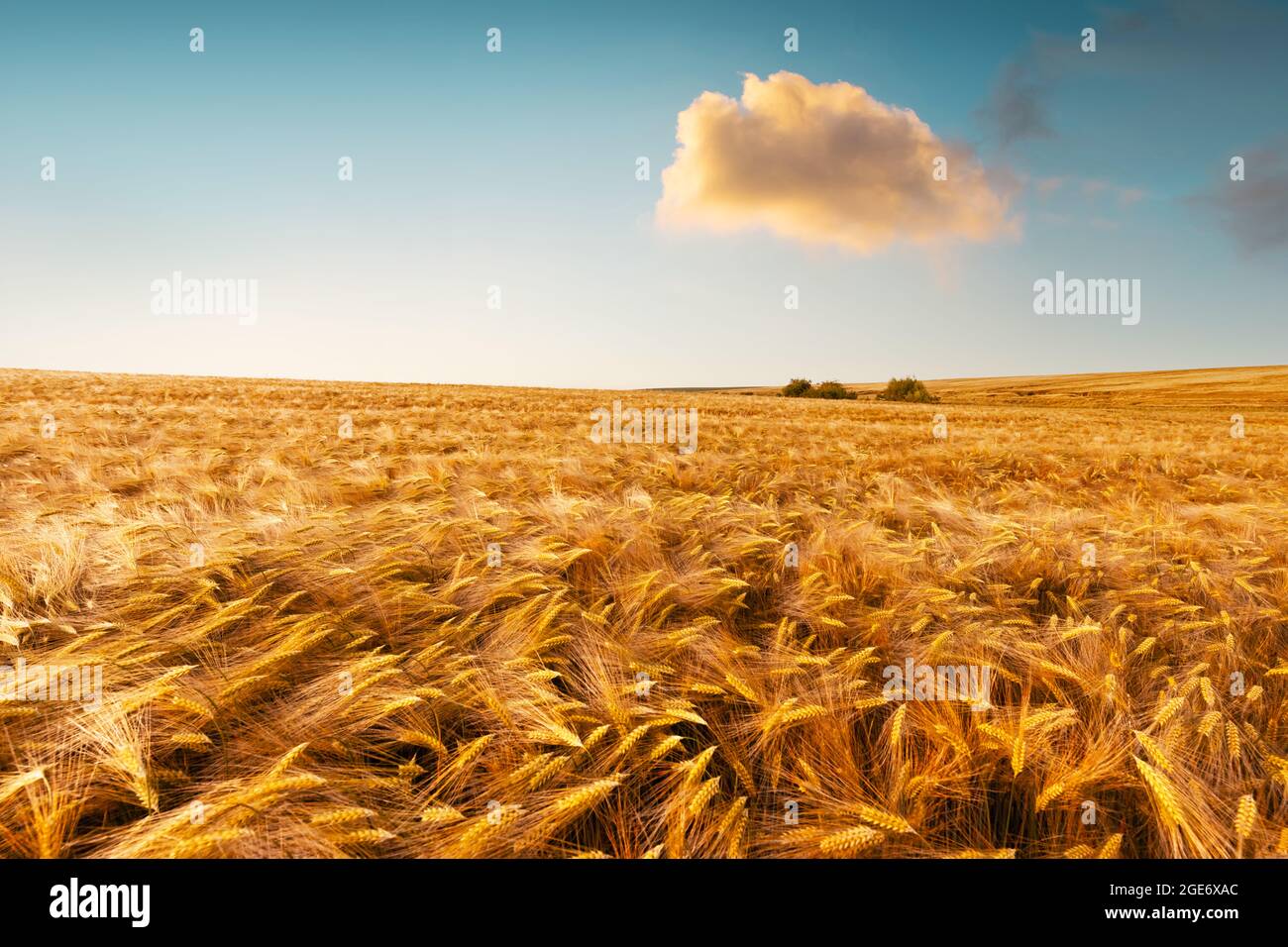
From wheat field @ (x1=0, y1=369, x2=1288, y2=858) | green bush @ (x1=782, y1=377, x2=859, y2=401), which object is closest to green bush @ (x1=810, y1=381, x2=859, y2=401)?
green bush @ (x1=782, y1=377, x2=859, y2=401)

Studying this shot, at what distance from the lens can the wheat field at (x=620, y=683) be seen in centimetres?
118

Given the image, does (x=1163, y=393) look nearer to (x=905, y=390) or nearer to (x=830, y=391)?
(x=905, y=390)

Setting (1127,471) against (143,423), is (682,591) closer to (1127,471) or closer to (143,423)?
(1127,471)

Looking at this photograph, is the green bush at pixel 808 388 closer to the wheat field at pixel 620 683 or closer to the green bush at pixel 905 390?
the green bush at pixel 905 390

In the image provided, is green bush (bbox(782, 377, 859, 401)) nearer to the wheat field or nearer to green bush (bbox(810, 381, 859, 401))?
green bush (bbox(810, 381, 859, 401))

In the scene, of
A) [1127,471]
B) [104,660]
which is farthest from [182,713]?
[1127,471]

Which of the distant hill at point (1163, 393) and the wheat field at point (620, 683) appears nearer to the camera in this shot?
the wheat field at point (620, 683)

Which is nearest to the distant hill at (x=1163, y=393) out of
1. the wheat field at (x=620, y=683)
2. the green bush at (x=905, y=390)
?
the green bush at (x=905, y=390)

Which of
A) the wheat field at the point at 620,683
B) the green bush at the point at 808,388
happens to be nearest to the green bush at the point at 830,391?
the green bush at the point at 808,388

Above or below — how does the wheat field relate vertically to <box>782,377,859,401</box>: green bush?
below

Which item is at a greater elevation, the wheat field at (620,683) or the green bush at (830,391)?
the green bush at (830,391)

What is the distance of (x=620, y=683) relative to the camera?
1607 mm

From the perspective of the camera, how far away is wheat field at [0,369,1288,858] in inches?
46.6

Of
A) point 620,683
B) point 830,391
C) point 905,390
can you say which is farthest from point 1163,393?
point 620,683
